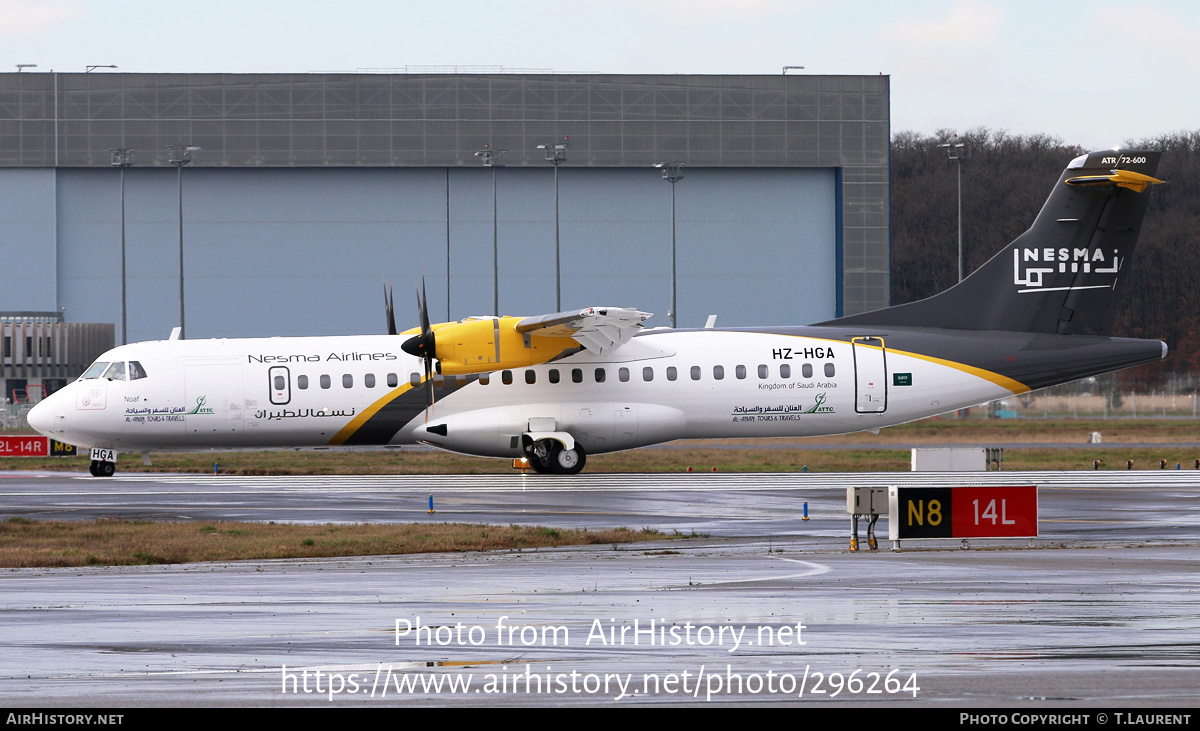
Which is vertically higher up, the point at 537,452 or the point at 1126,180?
the point at 1126,180

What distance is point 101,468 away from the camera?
31422mm

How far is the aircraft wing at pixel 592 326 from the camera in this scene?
95.3 feet

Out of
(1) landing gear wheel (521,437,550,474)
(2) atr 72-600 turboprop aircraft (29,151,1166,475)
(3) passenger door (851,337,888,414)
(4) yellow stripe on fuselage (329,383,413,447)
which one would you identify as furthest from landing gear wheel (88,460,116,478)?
(3) passenger door (851,337,888,414)

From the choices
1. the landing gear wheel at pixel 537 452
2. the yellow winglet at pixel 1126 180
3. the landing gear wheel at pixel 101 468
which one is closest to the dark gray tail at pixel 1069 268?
the yellow winglet at pixel 1126 180

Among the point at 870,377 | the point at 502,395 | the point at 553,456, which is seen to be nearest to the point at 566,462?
the point at 553,456

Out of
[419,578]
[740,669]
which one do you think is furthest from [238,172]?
[740,669]

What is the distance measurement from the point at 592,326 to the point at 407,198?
47333 mm

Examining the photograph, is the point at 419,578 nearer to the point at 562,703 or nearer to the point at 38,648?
the point at 38,648

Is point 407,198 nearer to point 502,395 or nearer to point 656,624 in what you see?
point 502,395

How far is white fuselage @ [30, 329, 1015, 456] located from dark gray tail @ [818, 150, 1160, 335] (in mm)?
1806

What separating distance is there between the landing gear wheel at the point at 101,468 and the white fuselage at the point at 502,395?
0.72m

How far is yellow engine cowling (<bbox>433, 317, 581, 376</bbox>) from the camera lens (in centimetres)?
2950

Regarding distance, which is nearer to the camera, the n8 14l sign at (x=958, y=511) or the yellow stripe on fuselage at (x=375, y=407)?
the n8 14l sign at (x=958, y=511)

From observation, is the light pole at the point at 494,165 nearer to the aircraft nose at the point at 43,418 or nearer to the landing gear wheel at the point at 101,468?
the landing gear wheel at the point at 101,468
